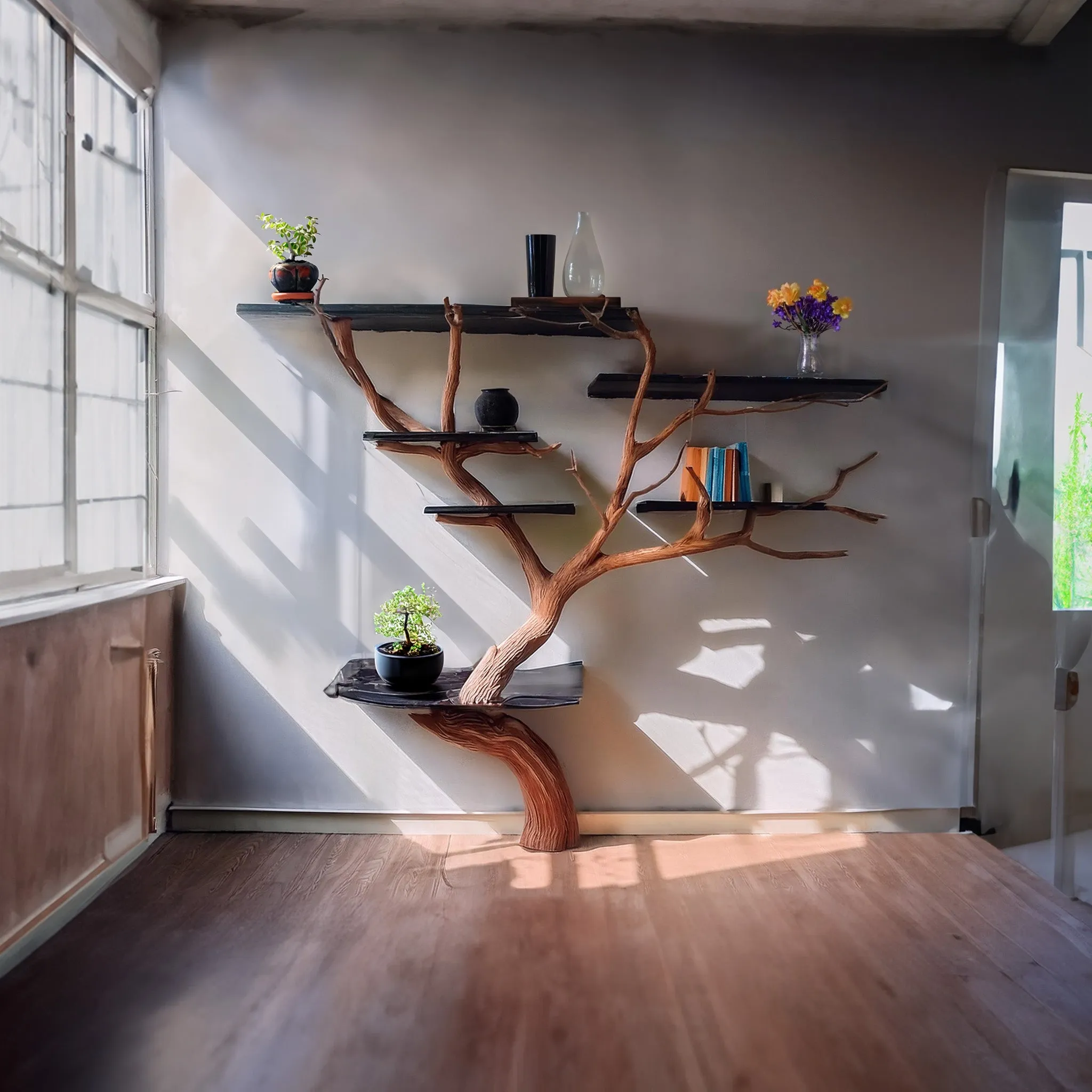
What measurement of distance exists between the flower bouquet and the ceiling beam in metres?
1.13

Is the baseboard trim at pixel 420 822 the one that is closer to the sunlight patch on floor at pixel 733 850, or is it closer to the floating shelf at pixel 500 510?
the sunlight patch on floor at pixel 733 850

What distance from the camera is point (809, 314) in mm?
3121

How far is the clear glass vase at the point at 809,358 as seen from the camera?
3.17 m

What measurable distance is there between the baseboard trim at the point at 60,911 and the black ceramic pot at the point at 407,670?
1.01m

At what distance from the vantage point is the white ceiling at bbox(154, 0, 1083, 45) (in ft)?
10.3

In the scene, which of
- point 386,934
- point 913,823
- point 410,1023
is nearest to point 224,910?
point 386,934

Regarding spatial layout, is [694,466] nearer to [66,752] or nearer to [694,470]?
[694,470]

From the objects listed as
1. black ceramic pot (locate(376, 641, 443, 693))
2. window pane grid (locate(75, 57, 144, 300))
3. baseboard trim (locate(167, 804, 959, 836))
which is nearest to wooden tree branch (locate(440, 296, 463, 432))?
black ceramic pot (locate(376, 641, 443, 693))

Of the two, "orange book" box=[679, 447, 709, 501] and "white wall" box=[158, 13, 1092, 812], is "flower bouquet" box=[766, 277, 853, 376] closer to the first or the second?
"white wall" box=[158, 13, 1092, 812]

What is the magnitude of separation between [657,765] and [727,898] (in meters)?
0.61

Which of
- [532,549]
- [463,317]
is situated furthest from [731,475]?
[463,317]

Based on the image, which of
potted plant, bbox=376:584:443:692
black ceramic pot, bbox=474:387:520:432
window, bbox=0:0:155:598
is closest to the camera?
window, bbox=0:0:155:598

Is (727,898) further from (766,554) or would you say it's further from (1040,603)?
(1040,603)

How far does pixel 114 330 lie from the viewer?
10.1ft
